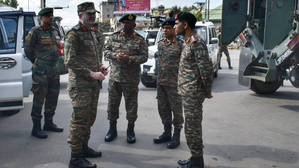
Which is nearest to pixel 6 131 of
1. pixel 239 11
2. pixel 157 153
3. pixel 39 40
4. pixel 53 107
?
pixel 53 107

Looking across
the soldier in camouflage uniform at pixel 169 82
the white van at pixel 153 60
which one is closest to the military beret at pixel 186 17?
the soldier in camouflage uniform at pixel 169 82

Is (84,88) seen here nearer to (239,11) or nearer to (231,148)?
(231,148)

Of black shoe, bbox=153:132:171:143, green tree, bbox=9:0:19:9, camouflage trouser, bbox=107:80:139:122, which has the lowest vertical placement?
black shoe, bbox=153:132:171:143

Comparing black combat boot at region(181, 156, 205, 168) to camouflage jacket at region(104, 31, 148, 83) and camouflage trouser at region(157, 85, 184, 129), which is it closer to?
camouflage trouser at region(157, 85, 184, 129)

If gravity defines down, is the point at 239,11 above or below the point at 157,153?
above

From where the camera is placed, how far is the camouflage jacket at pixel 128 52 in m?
4.64

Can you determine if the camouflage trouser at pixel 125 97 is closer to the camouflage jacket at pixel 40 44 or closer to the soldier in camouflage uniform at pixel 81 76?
the soldier in camouflage uniform at pixel 81 76

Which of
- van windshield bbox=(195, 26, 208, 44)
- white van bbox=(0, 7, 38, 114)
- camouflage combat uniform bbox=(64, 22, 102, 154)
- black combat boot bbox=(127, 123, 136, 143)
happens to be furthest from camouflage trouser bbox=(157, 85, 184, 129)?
van windshield bbox=(195, 26, 208, 44)

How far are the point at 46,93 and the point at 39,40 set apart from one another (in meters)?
0.82

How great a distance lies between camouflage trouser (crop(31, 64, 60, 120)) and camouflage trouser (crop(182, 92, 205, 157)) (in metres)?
2.37

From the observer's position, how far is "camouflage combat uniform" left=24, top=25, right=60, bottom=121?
4949 millimetres

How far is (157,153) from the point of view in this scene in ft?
14.3

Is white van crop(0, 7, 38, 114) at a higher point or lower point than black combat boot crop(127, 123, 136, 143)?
higher

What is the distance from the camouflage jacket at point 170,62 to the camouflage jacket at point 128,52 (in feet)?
0.95
